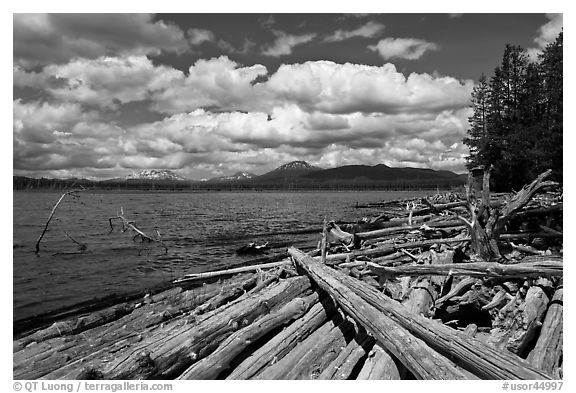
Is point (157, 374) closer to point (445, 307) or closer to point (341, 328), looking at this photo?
Answer: point (341, 328)

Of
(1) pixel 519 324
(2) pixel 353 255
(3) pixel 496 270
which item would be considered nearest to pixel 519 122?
(2) pixel 353 255

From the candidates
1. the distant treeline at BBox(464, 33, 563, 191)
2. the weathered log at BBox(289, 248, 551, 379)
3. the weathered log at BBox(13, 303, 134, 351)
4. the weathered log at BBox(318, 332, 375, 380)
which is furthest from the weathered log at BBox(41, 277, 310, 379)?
the distant treeline at BBox(464, 33, 563, 191)

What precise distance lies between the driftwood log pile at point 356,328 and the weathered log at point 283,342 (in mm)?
18

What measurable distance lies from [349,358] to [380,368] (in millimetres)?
551

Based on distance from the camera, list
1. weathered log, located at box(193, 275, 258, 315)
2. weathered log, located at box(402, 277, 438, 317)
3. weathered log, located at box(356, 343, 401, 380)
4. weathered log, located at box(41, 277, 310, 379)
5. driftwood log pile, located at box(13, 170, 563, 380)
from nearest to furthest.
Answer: weathered log, located at box(41, 277, 310, 379) → driftwood log pile, located at box(13, 170, 563, 380) → weathered log, located at box(356, 343, 401, 380) → weathered log, located at box(402, 277, 438, 317) → weathered log, located at box(193, 275, 258, 315)

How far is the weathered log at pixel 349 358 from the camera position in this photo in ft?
16.3

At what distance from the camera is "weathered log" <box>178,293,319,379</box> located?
4742mm

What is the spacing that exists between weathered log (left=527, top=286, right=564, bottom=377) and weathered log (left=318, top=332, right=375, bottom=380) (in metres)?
2.24

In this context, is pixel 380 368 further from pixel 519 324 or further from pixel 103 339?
pixel 103 339

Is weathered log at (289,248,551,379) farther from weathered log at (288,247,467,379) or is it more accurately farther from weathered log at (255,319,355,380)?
weathered log at (255,319,355,380)

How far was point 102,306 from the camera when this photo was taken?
11.9m

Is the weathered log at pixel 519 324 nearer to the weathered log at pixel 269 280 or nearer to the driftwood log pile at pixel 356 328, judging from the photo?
the driftwood log pile at pixel 356 328
